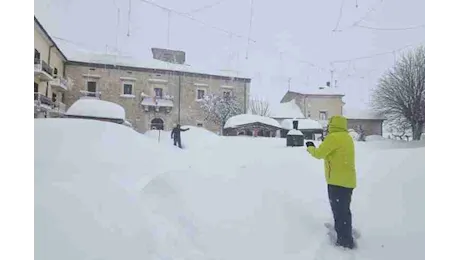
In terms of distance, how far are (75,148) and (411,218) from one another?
188 cm

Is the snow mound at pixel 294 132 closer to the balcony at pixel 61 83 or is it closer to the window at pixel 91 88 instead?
the window at pixel 91 88

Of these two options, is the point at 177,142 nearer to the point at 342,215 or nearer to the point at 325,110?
the point at 325,110

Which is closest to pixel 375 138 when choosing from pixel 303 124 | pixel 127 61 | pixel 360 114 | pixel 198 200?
pixel 360 114

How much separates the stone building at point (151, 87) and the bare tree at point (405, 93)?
0.91 meters

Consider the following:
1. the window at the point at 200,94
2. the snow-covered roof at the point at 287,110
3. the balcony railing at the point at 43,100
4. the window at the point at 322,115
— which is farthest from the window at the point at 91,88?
the window at the point at 322,115

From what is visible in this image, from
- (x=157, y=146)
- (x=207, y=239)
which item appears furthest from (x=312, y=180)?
(x=157, y=146)

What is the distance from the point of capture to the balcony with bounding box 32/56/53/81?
1574 millimetres

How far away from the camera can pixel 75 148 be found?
1.84 metres

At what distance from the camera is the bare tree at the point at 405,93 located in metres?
1.87

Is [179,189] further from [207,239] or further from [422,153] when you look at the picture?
[422,153]

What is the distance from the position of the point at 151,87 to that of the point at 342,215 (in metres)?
1.50

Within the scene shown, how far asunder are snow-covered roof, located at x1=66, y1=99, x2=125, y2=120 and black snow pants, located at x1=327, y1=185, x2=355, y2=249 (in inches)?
53.7

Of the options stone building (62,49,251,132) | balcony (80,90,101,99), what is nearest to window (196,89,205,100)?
stone building (62,49,251,132)

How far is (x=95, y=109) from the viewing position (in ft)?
6.59
